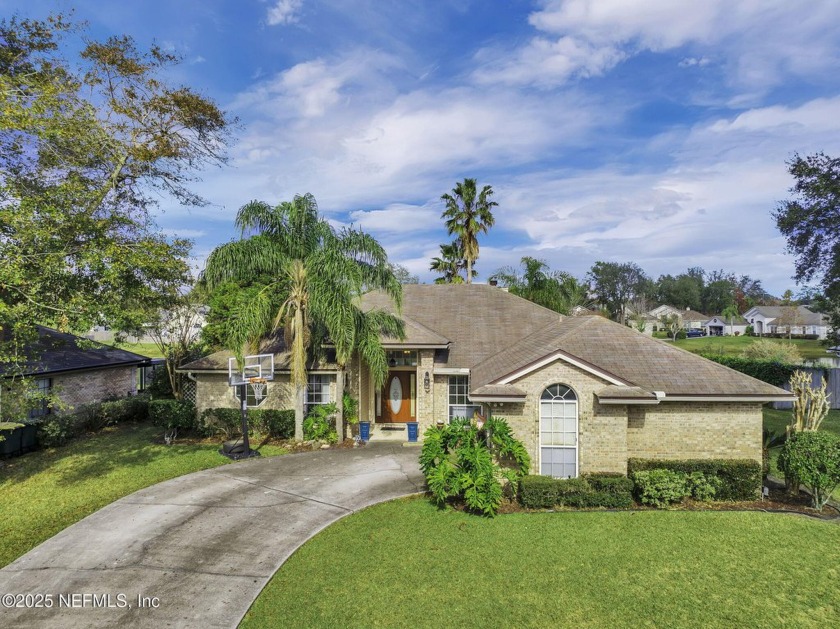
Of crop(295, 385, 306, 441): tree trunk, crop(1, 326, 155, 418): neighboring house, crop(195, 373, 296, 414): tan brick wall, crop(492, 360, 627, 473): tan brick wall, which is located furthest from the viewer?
crop(1, 326, 155, 418): neighboring house

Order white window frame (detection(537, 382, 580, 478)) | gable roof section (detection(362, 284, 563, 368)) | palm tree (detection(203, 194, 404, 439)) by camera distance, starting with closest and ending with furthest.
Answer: white window frame (detection(537, 382, 580, 478))
palm tree (detection(203, 194, 404, 439))
gable roof section (detection(362, 284, 563, 368))

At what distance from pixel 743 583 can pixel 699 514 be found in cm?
301

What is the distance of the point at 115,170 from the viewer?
1677 cm

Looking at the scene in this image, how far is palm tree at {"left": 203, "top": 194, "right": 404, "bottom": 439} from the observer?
14.7 metres

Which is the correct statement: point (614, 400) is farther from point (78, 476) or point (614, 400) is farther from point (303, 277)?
point (78, 476)

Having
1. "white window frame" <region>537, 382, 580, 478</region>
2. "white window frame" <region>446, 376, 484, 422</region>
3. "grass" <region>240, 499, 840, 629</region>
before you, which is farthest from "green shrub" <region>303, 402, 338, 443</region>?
"white window frame" <region>537, 382, 580, 478</region>

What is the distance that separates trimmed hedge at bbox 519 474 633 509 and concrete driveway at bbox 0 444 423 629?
9.96 feet

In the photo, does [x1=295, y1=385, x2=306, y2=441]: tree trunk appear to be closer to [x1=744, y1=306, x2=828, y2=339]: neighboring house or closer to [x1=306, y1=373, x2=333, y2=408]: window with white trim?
[x1=306, y1=373, x2=333, y2=408]: window with white trim

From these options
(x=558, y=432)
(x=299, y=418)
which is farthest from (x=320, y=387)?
(x=558, y=432)

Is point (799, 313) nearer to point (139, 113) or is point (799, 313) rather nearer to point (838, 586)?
point (838, 586)

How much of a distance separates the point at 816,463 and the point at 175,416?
19.9 m

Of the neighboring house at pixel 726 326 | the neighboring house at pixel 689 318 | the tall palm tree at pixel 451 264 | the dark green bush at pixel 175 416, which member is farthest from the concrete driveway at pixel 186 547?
the neighboring house at pixel 689 318

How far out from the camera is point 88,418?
18391mm

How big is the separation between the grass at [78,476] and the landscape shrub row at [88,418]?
1.70 feet
